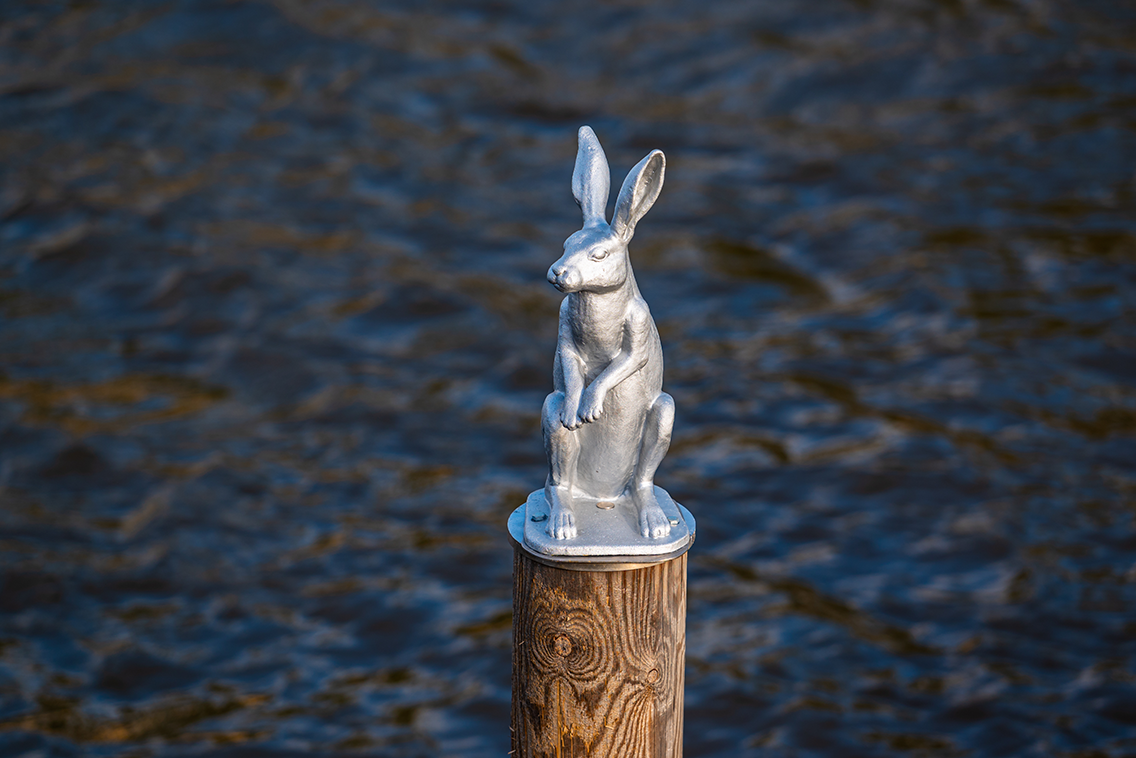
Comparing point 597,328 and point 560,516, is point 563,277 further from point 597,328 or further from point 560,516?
point 560,516

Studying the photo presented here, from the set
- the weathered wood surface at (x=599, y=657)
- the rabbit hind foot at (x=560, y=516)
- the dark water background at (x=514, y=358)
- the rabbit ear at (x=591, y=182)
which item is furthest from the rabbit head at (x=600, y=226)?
the dark water background at (x=514, y=358)

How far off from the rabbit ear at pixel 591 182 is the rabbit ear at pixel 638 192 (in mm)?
53

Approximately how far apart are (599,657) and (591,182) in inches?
40.6

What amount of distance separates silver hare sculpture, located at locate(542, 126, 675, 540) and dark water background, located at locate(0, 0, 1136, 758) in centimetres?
216

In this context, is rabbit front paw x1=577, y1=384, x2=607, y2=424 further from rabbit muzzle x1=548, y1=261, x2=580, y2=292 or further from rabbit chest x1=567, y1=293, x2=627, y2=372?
rabbit muzzle x1=548, y1=261, x2=580, y2=292

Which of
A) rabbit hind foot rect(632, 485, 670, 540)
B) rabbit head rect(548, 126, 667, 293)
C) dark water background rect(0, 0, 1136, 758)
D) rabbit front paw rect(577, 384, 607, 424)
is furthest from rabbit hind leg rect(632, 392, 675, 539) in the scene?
dark water background rect(0, 0, 1136, 758)

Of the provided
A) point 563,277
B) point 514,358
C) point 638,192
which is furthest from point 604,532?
point 514,358

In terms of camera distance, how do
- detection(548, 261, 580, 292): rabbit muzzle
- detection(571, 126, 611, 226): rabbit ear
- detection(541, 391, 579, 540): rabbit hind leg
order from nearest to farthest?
detection(548, 261, 580, 292): rabbit muzzle, detection(571, 126, 611, 226): rabbit ear, detection(541, 391, 579, 540): rabbit hind leg

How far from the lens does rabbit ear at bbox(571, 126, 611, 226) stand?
260 cm

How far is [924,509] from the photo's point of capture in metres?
5.73

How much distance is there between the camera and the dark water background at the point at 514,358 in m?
4.87

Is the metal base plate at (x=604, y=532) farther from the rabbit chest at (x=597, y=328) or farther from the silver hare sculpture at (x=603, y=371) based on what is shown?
the rabbit chest at (x=597, y=328)

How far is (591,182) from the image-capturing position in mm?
2605

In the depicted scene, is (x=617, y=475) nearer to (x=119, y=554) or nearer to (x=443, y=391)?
(x=119, y=554)
